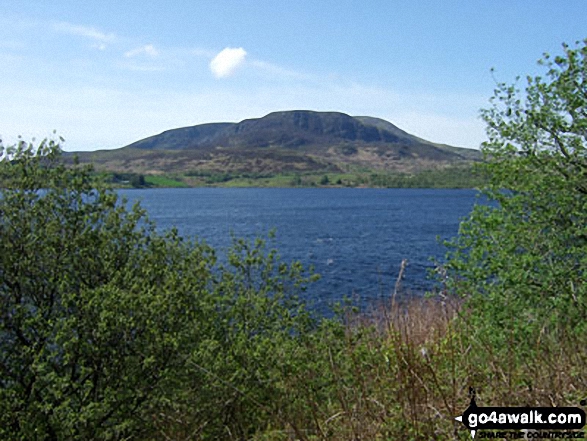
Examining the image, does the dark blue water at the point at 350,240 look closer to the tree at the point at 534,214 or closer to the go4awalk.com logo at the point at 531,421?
the tree at the point at 534,214

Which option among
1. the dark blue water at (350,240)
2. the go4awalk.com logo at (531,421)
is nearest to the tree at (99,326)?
the go4awalk.com logo at (531,421)

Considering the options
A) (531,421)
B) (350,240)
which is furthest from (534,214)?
(350,240)

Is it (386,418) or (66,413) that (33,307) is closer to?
(66,413)

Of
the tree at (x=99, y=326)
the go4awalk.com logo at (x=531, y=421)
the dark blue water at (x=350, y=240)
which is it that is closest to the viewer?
the go4awalk.com logo at (x=531, y=421)

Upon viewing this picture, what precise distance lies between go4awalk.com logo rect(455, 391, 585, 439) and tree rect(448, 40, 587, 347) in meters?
7.36

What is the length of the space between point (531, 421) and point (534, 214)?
1043 cm

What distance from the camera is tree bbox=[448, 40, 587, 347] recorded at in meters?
13.1

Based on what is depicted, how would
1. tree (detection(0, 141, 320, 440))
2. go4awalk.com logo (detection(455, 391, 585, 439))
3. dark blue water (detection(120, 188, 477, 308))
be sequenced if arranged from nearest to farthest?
go4awalk.com logo (detection(455, 391, 585, 439)) < tree (detection(0, 141, 320, 440)) < dark blue water (detection(120, 188, 477, 308))

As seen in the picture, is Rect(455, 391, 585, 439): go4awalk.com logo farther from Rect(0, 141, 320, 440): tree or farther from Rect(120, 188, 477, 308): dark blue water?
Rect(120, 188, 477, 308): dark blue water

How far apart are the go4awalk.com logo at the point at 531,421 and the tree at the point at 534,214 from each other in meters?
7.36

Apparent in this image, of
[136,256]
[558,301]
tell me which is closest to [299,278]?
[136,256]

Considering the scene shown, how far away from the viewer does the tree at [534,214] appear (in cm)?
1306

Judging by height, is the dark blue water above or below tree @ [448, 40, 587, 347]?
below

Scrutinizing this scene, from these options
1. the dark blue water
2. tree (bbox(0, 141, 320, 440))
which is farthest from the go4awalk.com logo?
the dark blue water
